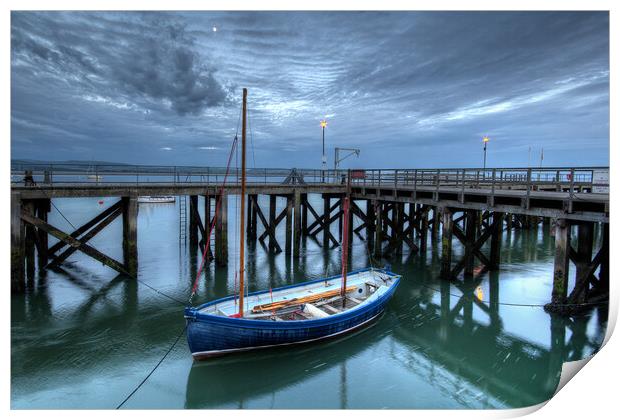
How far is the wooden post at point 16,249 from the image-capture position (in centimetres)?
1367

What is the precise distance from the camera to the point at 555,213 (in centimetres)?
1252

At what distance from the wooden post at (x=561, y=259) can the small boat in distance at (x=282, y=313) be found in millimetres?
4927

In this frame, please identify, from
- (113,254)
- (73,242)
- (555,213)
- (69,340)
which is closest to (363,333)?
(555,213)

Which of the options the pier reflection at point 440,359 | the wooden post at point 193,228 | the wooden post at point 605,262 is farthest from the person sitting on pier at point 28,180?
the wooden post at point 605,262

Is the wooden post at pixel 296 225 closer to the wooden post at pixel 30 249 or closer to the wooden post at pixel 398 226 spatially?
the wooden post at pixel 398 226

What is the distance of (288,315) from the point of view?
453 inches

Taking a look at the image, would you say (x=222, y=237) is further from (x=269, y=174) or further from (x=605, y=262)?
(x=605, y=262)

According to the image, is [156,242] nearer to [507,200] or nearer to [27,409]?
[27,409]

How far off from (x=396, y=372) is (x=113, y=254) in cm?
1791

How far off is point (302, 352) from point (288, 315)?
4.02ft

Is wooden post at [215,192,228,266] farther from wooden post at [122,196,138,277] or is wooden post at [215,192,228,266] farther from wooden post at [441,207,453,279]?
wooden post at [441,207,453,279]

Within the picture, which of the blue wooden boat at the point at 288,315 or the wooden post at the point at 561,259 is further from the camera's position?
the wooden post at the point at 561,259

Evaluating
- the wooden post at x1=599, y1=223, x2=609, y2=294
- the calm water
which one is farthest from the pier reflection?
the wooden post at x1=599, y1=223, x2=609, y2=294
